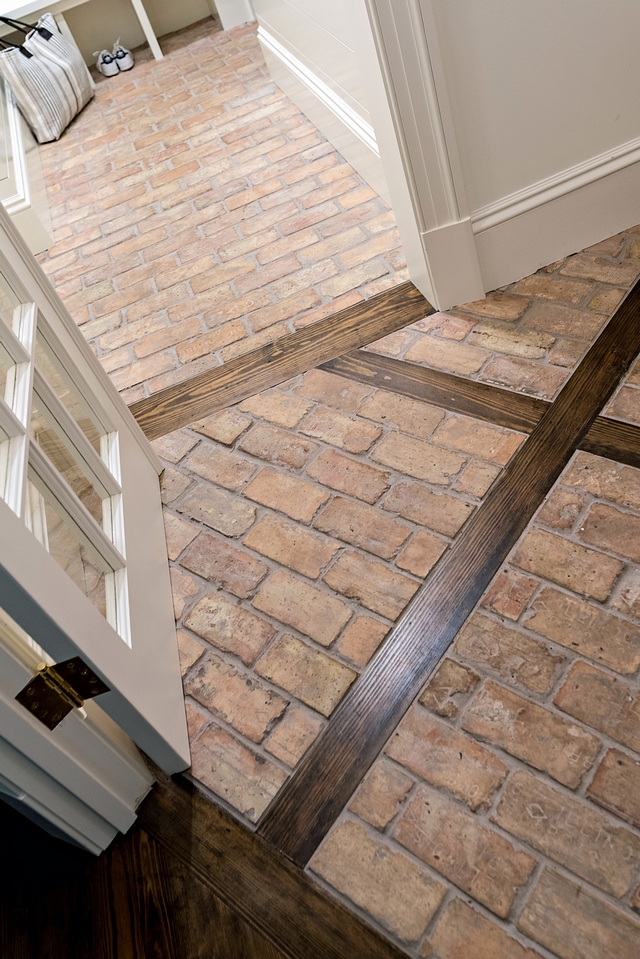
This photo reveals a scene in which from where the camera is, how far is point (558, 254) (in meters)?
2.17

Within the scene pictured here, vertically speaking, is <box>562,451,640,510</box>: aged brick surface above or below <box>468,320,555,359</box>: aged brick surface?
below

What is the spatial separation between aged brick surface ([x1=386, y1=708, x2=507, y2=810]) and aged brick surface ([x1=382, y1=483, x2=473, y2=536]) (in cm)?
46

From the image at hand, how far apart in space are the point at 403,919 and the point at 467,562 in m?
0.72

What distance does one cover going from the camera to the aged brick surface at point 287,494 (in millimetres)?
1816

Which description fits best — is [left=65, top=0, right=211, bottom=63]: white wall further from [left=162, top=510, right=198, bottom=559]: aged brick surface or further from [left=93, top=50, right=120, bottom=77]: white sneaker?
[left=162, top=510, right=198, bottom=559]: aged brick surface

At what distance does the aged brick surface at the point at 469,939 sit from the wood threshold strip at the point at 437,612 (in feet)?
0.83

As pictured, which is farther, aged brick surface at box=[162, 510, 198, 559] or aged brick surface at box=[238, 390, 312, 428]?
aged brick surface at box=[238, 390, 312, 428]

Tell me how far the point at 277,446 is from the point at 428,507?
1.67 ft

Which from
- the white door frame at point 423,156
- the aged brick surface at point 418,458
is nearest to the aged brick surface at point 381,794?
the aged brick surface at point 418,458

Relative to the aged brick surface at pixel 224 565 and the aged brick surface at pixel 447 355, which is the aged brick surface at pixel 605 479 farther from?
the aged brick surface at pixel 224 565

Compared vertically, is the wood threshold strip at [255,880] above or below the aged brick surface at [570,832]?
above

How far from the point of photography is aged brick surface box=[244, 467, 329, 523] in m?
1.82

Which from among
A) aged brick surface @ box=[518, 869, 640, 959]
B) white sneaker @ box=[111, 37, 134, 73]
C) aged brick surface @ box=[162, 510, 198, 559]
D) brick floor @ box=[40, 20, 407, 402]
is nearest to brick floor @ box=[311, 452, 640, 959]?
aged brick surface @ box=[518, 869, 640, 959]

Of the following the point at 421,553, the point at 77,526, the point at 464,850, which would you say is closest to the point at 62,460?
the point at 77,526
